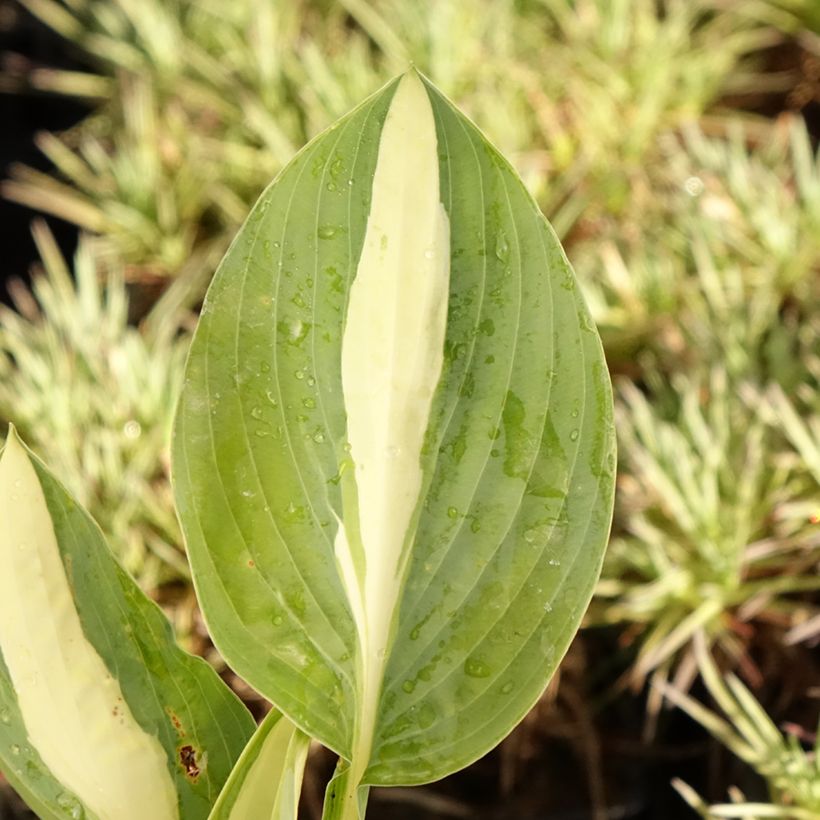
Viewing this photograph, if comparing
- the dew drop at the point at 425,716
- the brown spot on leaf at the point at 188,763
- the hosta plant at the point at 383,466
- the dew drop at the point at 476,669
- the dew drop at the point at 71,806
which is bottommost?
the dew drop at the point at 71,806

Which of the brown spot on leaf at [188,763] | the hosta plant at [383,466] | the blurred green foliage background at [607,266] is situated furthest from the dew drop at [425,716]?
the blurred green foliage background at [607,266]

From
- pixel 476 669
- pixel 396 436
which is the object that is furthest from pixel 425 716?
pixel 396 436

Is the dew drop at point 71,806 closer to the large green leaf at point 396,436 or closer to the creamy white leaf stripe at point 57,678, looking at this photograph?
the creamy white leaf stripe at point 57,678

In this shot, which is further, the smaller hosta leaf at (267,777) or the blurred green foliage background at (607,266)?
the blurred green foliage background at (607,266)

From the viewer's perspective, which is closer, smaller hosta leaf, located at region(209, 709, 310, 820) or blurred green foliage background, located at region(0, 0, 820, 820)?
smaller hosta leaf, located at region(209, 709, 310, 820)

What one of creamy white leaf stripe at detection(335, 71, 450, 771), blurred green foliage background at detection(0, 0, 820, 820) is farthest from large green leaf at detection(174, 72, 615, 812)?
blurred green foliage background at detection(0, 0, 820, 820)

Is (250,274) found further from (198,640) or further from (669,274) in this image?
(669,274)

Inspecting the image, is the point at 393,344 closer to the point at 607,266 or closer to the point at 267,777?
the point at 267,777

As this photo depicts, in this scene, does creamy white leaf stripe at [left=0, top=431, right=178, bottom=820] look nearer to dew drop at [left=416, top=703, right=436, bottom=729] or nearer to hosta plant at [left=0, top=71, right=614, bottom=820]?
hosta plant at [left=0, top=71, right=614, bottom=820]

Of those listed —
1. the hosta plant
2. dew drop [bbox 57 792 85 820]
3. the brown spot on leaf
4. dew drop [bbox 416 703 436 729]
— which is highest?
the hosta plant
